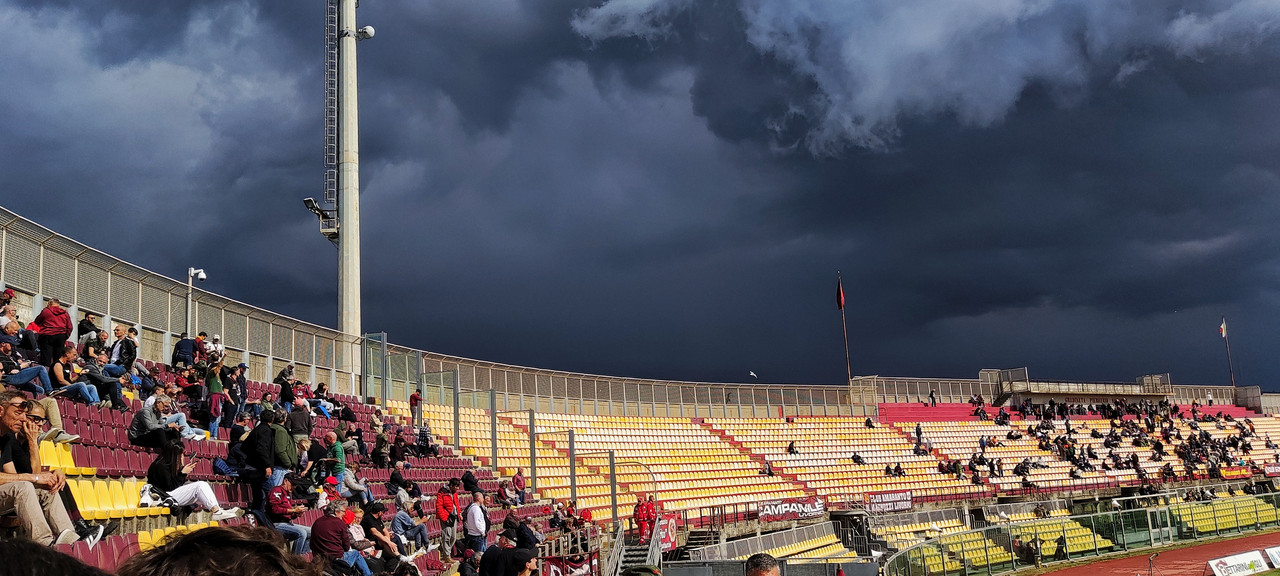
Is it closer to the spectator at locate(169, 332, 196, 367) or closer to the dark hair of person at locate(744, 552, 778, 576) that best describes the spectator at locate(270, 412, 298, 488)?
the spectator at locate(169, 332, 196, 367)

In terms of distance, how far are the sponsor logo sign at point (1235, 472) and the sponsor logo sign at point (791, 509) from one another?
27.3 meters

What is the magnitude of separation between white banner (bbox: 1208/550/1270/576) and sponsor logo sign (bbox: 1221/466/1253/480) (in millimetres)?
31289

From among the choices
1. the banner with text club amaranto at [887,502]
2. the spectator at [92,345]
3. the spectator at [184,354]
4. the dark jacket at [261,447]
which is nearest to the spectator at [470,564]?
the dark jacket at [261,447]

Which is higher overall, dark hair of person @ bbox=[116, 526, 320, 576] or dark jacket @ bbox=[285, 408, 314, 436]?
dark jacket @ bbox=[285, 408, 314, 436]

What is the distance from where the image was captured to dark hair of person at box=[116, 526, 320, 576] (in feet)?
4.18

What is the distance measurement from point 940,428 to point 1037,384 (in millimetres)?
14581

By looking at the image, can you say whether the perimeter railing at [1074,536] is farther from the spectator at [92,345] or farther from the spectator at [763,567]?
the spectator at [763,567]

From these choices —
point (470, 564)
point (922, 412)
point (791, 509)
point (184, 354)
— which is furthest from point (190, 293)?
point (922, 412)

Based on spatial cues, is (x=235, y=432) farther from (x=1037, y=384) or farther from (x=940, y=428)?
(x=1037, y=384)

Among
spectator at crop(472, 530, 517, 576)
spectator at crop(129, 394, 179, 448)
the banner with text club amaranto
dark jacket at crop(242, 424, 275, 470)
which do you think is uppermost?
spectator at crop(129, 394, 179, 448)

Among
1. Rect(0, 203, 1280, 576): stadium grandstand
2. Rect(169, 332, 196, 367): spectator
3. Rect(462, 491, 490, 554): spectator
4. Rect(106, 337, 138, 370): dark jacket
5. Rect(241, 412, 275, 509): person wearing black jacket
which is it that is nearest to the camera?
Rect(0, 203, 1280, 576): stadium grandstand

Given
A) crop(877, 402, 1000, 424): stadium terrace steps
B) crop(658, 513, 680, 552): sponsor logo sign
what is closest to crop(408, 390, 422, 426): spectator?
crop(658, 513, 680, 552): sponsor logo sign

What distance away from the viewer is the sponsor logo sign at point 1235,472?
47000 mm

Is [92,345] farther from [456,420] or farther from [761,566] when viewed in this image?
[456,420]
